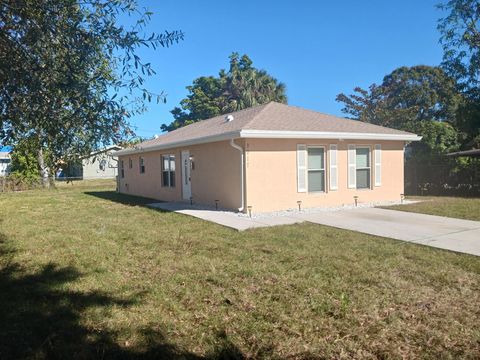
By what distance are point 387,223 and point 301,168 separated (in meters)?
3.59

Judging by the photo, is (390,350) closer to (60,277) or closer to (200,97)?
(60,277)

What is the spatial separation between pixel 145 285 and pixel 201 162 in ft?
29.7

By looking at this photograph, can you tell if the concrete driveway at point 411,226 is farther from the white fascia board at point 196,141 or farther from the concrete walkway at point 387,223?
the white fascia board at point 196,141

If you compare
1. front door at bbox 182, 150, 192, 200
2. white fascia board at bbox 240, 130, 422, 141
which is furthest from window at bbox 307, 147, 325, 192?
front door at bbox 182, 150, 192, 200

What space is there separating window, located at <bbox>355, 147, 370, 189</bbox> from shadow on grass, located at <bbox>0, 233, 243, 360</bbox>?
10.7m

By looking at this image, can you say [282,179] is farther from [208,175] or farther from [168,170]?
[168,170]

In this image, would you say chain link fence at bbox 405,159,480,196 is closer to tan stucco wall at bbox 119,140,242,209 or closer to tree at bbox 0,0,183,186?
tan stucco wall at bbox 119,140,242,209

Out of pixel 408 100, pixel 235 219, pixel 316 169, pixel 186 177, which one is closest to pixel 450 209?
pixel 316 169

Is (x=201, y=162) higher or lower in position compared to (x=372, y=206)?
higher

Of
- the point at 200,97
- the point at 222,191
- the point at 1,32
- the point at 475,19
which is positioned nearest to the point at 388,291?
the point at 1,32

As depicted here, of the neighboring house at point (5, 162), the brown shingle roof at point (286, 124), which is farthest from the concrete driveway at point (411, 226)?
the neighboring house at point (5, 162)

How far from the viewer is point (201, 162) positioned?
14.1 meters

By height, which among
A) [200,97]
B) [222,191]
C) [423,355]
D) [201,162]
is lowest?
[423,355]

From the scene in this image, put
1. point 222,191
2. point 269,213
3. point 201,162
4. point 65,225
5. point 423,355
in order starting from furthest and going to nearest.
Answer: point 201,162, point 222,191, point 269,213, point 65,225, point 423,355
